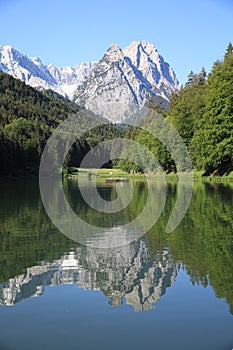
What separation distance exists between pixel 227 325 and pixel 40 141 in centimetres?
Result: 15085

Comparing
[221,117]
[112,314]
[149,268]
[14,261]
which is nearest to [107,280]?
[149,268]

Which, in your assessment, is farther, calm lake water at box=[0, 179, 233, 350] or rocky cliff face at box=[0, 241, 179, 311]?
rocky cliff face at box=[0, 241, 179, 311]

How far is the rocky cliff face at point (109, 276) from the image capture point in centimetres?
963

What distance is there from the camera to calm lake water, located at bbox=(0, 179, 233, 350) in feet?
24.3

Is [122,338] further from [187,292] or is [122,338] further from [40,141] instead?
[40,141]

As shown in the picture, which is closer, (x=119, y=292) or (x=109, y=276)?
(x=119, y=292)

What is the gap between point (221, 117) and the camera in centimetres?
5725

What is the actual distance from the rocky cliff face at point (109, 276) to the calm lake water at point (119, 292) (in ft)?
0.08

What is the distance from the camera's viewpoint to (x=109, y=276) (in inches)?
442

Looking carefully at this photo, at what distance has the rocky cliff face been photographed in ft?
31.6

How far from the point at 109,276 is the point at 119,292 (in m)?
1.41

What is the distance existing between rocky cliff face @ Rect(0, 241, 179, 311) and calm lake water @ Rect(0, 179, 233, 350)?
2cm

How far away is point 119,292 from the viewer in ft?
32.3

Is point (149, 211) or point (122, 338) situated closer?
point (122, 338)
